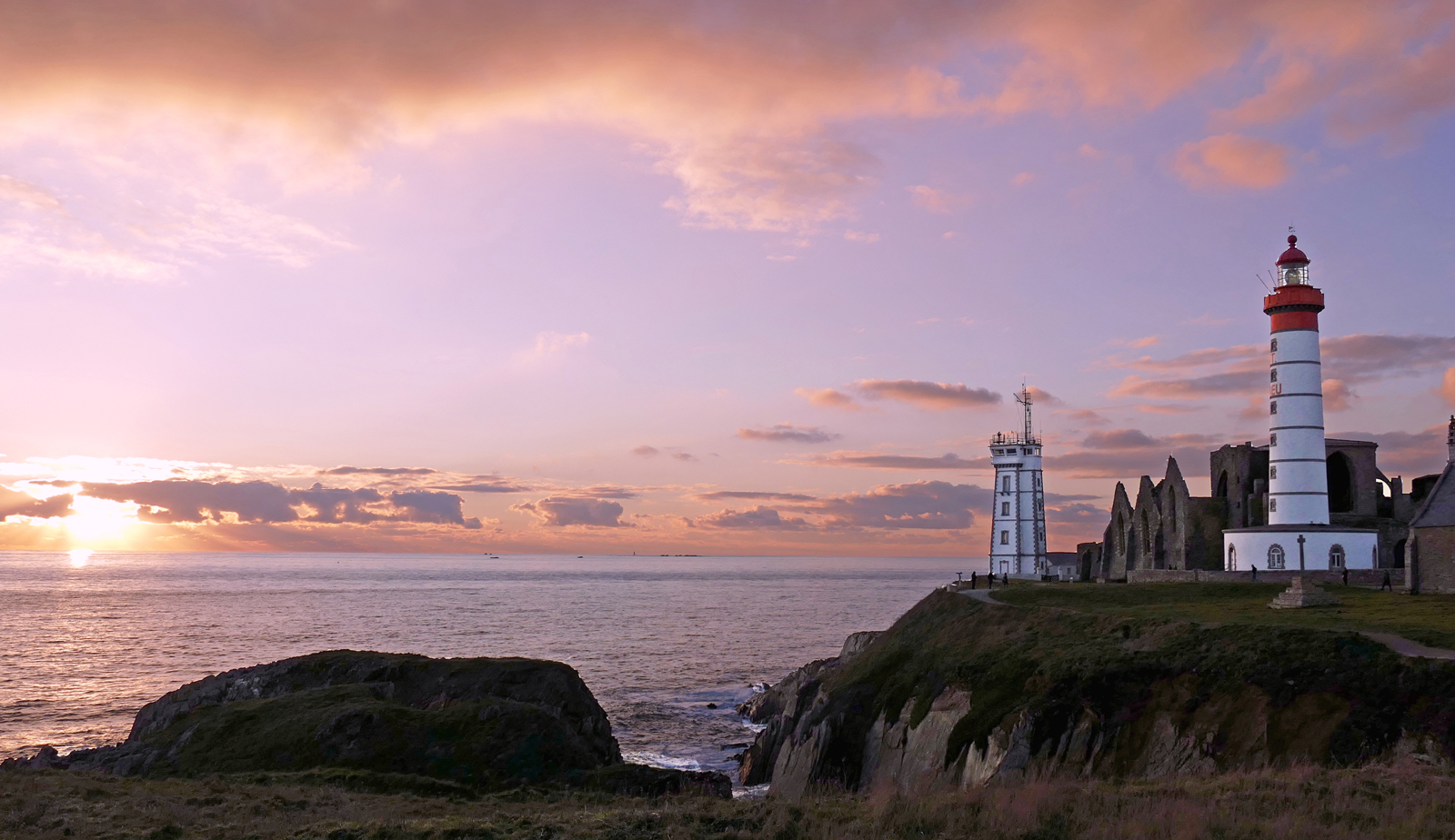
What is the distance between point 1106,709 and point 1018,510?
73.5 m

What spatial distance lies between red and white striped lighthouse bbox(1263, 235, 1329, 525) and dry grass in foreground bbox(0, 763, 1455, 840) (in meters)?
44.1

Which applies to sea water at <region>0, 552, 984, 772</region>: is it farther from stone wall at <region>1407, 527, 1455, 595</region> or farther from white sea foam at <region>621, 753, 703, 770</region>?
stone wall at <region>1407, 527, 1455, 595</region>

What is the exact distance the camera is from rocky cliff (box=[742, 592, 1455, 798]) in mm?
23750

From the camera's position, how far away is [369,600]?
148125mm

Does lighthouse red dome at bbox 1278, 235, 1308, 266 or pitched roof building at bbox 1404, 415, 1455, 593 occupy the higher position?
lighthouse red dome at bbox 1278, 235, 1308, 266

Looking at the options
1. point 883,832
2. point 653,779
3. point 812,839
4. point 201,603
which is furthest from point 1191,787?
point 201,603

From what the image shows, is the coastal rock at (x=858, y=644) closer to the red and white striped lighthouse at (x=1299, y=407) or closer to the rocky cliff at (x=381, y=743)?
the rocky cliff at (x=381, y=743)

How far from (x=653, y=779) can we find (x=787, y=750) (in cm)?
1289

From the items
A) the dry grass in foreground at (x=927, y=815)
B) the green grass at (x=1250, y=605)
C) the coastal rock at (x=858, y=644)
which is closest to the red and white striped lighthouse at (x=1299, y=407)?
the green grass at (x=1250, y=605)

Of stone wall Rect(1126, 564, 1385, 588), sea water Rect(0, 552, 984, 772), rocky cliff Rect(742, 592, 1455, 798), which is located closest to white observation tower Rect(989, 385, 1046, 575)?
sea water Rect(0, 552, 984, 772)

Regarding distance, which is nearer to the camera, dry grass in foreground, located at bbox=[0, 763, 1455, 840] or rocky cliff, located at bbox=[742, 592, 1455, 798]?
dry grass in foreground, located at bbox=[0, 763, 1455, 840]

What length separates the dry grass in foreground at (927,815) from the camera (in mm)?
13727

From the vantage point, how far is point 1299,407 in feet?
186

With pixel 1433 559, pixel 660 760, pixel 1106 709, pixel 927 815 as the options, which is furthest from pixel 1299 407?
pixel 927 815
